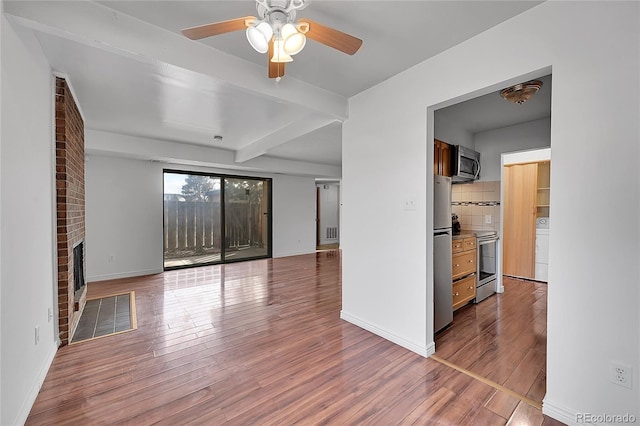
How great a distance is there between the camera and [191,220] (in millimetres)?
5824

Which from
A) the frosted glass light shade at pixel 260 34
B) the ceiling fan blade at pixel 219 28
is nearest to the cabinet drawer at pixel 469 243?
the frosted glass light shade at pixel 260 34

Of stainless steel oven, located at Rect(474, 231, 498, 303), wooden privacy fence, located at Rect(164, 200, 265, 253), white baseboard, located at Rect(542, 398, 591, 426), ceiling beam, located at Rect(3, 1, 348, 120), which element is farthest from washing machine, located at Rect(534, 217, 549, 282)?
wooden privacy fence, located at Rect(164, 200, 265, 253)

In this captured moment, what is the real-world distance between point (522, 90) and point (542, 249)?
10.8 feet

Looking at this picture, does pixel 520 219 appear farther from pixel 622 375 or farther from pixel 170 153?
pixel 170 153

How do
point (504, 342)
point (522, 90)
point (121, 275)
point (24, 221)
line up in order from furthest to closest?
point (121, 275), point (504, 342), point (522, 90), point (24, 221)

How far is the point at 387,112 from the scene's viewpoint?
258 cm

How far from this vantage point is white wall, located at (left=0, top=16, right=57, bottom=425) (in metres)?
1.42

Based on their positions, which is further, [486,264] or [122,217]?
[122,217]

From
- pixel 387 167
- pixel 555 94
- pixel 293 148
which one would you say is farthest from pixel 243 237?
pixel 555 94

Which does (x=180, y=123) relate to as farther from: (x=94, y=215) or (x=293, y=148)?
(x=94, y=215)

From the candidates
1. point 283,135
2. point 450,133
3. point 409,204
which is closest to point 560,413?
point 409,204

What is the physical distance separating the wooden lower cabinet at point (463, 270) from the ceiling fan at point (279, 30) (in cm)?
246

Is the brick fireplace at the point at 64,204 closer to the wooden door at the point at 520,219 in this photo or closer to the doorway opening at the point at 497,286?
the doorway opening at the point at 497,286

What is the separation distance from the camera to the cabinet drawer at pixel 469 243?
3.20 metres
